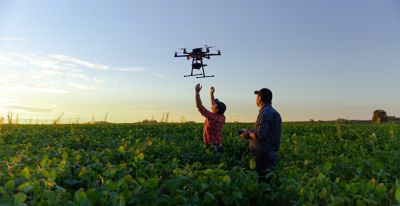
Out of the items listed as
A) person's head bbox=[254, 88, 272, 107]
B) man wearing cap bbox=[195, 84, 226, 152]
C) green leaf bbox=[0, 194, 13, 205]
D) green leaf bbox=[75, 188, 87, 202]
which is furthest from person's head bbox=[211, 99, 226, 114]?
green leaf bbox=[0, 194, 13, 205]

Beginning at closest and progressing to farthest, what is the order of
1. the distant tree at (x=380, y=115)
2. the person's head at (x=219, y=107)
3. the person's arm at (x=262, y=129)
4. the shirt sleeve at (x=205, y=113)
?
the person's arm at (x=262, y=129), the shirt sleeve at (x=205, y=113), the person's head at (x=219, y=107), the distant tree at (x=380, y=115)

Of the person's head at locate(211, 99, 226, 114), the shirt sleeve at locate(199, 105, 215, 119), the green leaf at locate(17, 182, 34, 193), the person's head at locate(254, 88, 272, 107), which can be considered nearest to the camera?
the green leaf at locate(17, 182, 34, 193)

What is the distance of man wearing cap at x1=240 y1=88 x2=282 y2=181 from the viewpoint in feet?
27.4

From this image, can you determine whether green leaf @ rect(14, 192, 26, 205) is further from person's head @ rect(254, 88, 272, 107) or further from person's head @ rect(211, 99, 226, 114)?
person's head @ rect(211, 99, 226, 114)

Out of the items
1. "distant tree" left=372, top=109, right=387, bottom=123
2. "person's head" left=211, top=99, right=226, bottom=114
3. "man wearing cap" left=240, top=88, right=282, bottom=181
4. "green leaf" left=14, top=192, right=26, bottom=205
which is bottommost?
"green leaf" left=14, top=192, right=26, bottom=205

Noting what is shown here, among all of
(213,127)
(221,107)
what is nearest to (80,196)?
(213,127)

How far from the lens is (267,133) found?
828 cm

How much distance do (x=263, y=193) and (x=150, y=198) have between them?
1725 mm

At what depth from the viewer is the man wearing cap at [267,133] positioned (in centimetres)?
835

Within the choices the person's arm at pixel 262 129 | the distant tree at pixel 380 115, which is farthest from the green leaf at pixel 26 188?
the distant tree at pixel 380 115

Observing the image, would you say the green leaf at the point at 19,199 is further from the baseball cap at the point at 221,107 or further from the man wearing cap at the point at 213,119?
the baseball cap at the point at 221,107

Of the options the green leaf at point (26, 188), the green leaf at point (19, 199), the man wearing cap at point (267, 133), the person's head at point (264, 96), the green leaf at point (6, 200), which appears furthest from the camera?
the person's head at point (264, 96)

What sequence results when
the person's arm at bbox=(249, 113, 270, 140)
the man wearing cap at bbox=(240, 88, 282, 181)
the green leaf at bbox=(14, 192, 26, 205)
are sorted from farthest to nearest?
the man wearing cap at bbox=(240, 88, 282, 181) → the person's arm at bbox=(249, 113, 270, 140) → the green leaf at bbox=(14, 192, 26, 205)

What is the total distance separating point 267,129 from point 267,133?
0.24 ft
